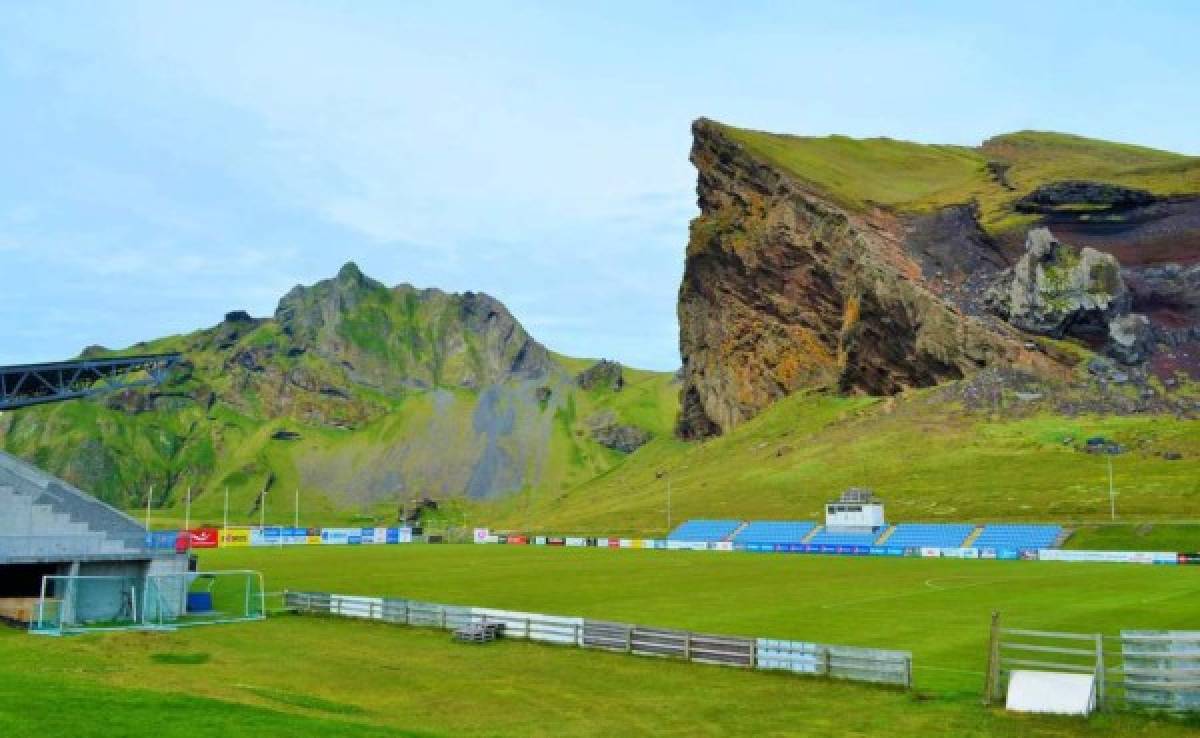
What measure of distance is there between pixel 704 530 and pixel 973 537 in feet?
127

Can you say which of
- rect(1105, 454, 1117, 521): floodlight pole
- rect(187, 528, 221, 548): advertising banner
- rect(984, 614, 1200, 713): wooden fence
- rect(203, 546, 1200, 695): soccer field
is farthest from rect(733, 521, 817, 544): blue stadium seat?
rect(984, 614, 1200, 713): wooden fence

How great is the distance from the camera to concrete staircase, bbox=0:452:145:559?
49.2 meters

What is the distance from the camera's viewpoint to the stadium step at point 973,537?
106m

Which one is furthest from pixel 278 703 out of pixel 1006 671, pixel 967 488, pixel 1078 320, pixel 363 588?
pixel 1078 320

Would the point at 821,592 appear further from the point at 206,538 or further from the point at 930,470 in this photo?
the point at 206,538

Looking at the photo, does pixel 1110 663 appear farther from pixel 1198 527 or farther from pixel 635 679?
pixel 1198 527

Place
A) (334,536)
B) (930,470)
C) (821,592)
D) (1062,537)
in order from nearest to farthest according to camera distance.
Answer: (821,592), (1062,537), (930,470), (334,536)

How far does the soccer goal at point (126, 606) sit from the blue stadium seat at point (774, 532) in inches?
3171

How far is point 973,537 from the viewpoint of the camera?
355 ft

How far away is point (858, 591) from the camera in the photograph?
205 ft

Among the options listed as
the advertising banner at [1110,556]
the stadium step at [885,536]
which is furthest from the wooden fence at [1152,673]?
the stadium step at [885,536]

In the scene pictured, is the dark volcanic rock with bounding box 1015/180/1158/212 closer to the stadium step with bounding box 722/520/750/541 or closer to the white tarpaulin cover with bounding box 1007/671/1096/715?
the stadium step with bounding box 722/520/750/541

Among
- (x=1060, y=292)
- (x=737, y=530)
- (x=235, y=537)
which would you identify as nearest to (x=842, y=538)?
(x=737, y=530)

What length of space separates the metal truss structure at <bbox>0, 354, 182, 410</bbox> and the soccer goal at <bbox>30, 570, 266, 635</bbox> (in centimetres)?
1787
